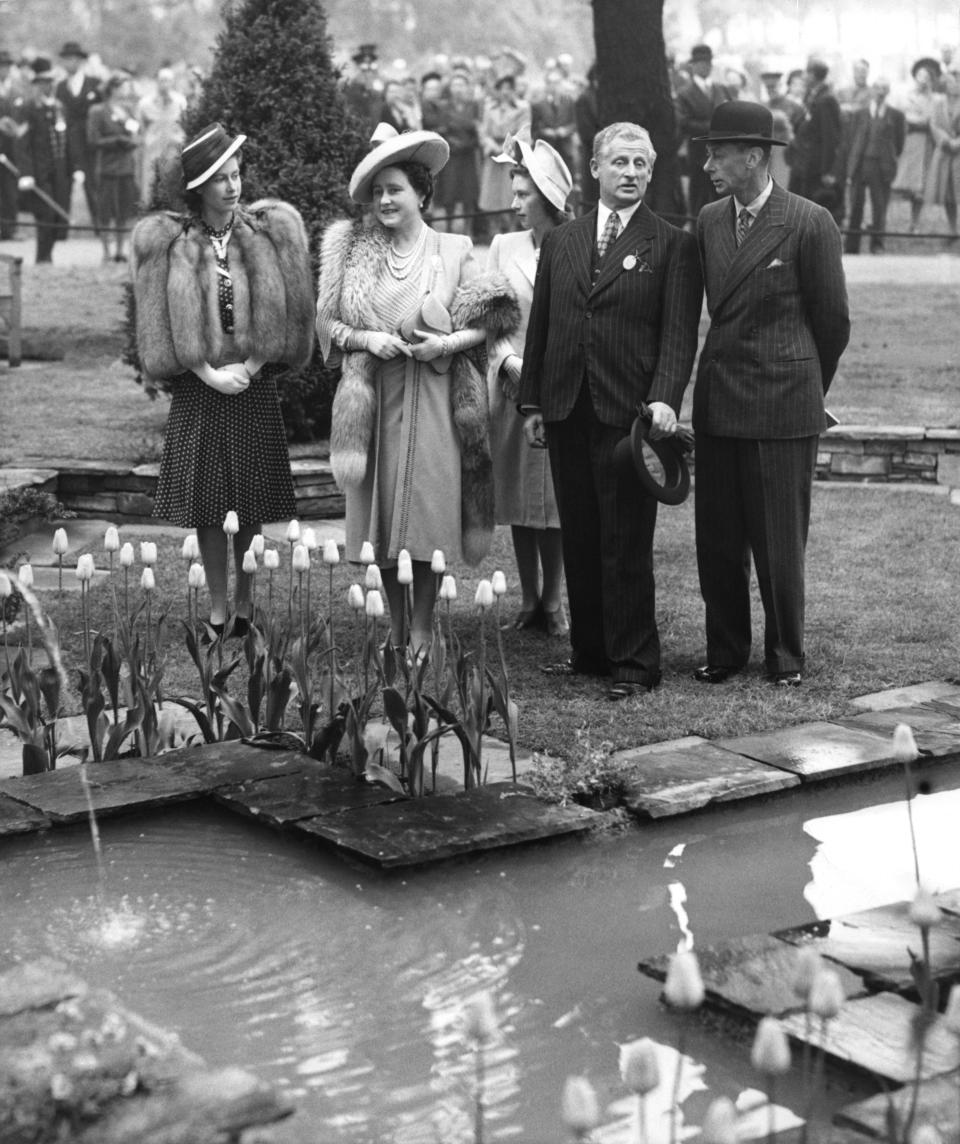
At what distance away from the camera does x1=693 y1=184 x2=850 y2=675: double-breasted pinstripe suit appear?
591 cm

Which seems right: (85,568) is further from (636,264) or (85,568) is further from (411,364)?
(636,264)

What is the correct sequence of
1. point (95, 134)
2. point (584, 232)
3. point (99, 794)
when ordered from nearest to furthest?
point (99, 794) → point (584, 232) → point (95, 134)

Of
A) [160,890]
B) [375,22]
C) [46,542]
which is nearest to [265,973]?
[160,890]

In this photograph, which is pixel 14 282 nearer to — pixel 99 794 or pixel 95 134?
pixel 95 134

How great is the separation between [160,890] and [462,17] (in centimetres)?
2778

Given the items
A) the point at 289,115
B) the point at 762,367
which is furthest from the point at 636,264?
the point at 289,115

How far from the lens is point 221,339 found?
6.64 meters

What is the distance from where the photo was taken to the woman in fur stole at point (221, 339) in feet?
21.5

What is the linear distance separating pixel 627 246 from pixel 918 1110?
138 inches

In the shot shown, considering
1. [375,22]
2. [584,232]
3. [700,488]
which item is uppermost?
[375,22]

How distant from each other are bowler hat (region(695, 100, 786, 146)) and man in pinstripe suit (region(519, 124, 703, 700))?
0.23 meters

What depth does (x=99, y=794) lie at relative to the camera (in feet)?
16.0

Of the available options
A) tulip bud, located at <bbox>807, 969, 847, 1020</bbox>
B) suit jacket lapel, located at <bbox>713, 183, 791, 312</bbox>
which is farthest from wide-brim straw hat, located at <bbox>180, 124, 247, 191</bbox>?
tulip bud, located at <bbox>807, 969, 847, 1020</bbox>

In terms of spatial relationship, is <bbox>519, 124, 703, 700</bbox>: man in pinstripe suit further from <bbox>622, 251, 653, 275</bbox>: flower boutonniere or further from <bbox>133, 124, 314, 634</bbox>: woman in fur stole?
<bbox>133, 124, 314, 634</bbox>: woman in fur stole
